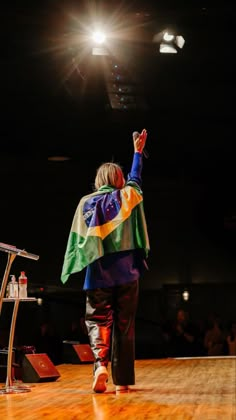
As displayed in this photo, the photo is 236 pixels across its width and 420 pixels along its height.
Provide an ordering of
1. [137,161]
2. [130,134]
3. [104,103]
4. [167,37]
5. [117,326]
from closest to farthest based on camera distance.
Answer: [117,326], [137,161], [167,37], [104,103], [130,134]

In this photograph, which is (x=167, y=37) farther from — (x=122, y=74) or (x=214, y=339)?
(x=214, y=339)

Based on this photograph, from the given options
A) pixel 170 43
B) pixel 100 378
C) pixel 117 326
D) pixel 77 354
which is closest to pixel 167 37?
pixel 170 43

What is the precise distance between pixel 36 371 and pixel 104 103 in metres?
3.53

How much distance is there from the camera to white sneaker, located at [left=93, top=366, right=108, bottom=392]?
347 centimetres

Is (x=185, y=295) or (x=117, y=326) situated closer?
(x=117, y=326)

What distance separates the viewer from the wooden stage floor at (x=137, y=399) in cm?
271

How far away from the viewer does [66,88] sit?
700 cm

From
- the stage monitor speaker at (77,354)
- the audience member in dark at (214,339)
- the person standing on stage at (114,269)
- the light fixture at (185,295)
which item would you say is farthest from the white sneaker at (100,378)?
the light fixture at (185,295)

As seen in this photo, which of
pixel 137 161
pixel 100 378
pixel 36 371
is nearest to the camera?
pixel 100 378

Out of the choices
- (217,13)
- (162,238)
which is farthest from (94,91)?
(162,238)

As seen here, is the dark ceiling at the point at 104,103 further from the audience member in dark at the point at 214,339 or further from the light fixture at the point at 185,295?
the audience member in dark at the point at 214,339

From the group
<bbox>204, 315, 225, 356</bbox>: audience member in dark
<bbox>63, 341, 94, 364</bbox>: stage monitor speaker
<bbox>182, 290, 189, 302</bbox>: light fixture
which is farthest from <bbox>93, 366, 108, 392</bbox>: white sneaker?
<bbox>182, 290, 189, 302</bbox>: light fixture

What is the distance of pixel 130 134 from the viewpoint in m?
8.02

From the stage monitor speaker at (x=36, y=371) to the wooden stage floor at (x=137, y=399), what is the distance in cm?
6
